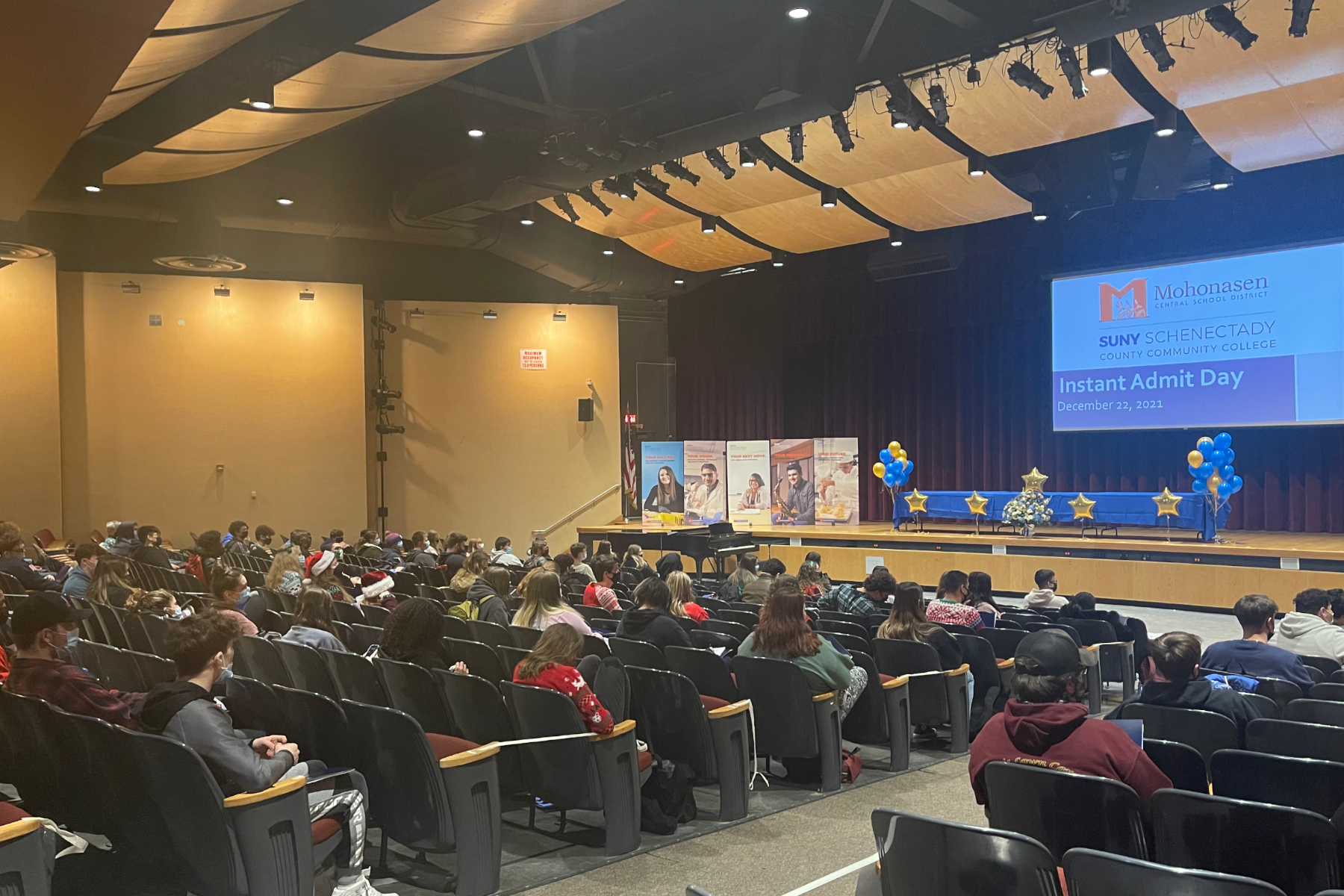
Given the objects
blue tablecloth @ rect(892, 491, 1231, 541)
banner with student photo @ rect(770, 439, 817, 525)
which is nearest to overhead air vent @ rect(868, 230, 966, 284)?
banner with student photo @ rect(770, 439, 817, 525)

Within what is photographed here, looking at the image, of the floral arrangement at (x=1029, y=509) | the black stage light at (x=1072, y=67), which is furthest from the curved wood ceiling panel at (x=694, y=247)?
the black stage light at (x=1072, y=67)

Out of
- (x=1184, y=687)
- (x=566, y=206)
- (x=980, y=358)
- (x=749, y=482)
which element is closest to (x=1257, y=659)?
(x=1184, y=687)

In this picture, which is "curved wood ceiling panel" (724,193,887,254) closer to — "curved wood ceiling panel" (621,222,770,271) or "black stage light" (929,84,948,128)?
"curved wood ceiling panel" (621,222,770,271)

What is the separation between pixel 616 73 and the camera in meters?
12.9

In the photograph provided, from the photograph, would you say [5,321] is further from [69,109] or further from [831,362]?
[831,362]

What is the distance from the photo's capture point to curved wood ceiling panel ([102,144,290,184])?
11.4 m

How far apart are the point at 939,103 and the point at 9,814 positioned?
965 centimetres

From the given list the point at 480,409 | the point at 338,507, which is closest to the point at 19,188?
the point at 338,507

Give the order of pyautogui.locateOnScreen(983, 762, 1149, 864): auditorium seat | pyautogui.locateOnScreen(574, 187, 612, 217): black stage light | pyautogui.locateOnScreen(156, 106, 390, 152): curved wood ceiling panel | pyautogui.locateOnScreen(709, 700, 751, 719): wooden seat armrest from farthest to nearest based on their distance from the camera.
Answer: pyautogui.locateOnScreen(574, 187, 612, 217): black stage light → pyautogui.locateOnScreen(156, 106, 390, 152): curved wood ceiling panel → pyautogui.locateOnScreen(709, 700, 751, 719): wooden seat armrest → pyautogui.locateOnScreen(983, 762, 1149, 864): auditorium seat

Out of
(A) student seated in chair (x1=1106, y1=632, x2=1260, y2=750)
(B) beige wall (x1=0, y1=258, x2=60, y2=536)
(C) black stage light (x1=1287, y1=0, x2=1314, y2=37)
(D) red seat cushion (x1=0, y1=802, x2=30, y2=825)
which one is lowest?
(D) red seat cushion (x1=0, y1=802, x2=30, y2=825)

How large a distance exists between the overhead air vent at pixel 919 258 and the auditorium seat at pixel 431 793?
1326 cm

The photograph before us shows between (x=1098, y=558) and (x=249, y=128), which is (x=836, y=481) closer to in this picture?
(x=1098, y=558)

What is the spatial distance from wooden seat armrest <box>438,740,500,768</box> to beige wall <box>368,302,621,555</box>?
1404 centimetres

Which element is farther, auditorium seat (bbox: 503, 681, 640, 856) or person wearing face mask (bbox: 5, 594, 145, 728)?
auditorium seat (bbox: 503, 681, 640, 856)
